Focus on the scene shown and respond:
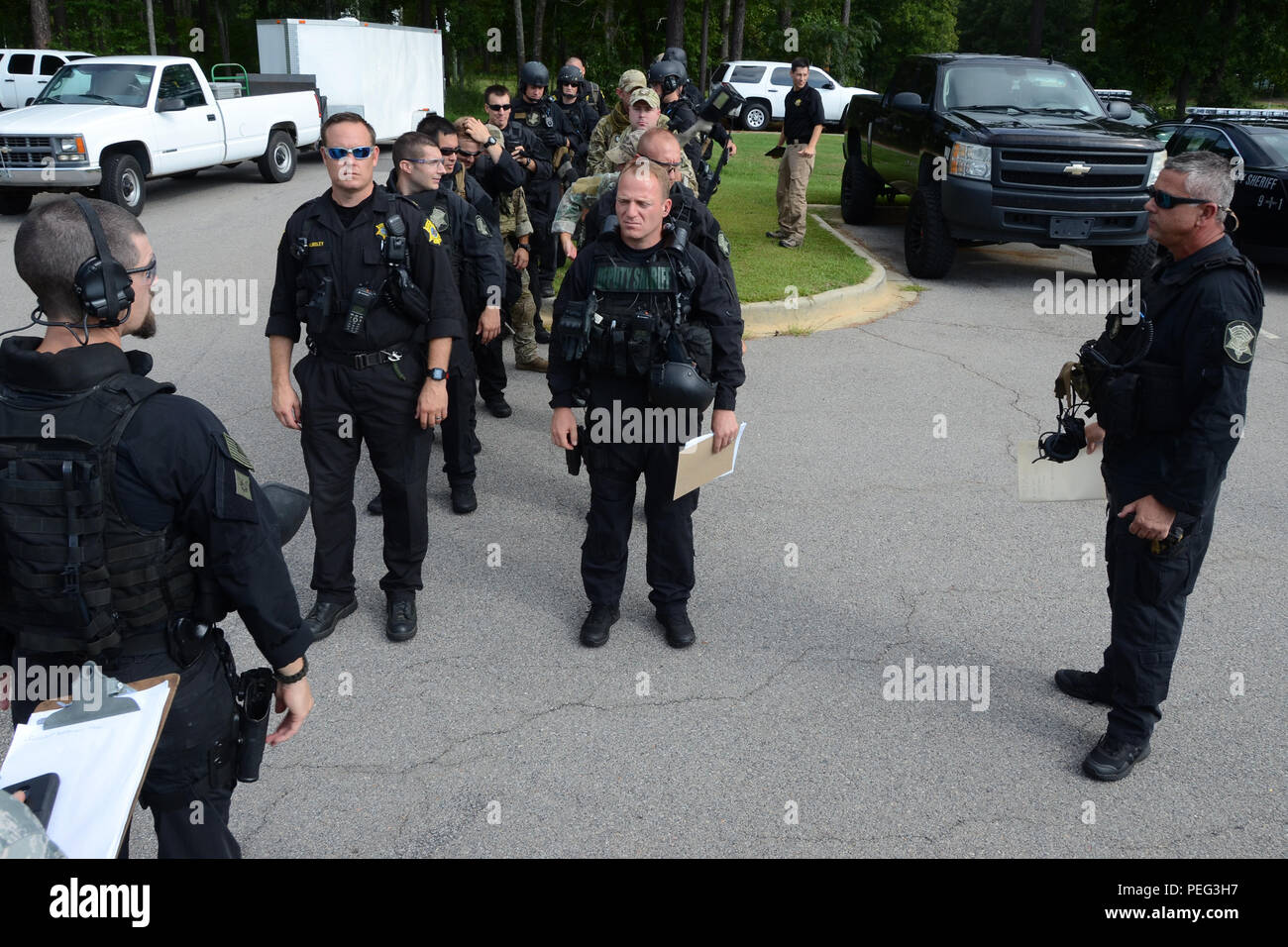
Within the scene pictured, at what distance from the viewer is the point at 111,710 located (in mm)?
2053

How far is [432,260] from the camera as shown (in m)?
4.16

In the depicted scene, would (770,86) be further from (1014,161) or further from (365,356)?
(365,356)

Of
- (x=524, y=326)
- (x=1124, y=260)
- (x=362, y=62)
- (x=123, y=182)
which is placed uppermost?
(x=362, y=62)

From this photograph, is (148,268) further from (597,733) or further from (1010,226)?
(1010,226)

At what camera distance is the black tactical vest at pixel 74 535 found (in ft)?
6.76

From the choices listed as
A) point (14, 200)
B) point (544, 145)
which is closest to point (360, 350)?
point (544, 145)

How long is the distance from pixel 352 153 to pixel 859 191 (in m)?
11.1

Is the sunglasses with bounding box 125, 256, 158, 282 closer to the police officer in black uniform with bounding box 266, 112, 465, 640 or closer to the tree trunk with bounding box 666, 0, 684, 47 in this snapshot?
the police officer in black uniform with bounding box 266, 112, 465, 640

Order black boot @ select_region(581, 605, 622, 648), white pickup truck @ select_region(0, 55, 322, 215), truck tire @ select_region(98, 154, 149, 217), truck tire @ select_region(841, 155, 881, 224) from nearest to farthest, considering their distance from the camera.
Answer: black boot @ select_region(581, 605, 622, 648) → white pickup truck @ select_region(0, 55, 322, 215) → truck tire @ select_region(98, 154, 149, 217) → truck tire @ select_region(841, 155, 881, 224)

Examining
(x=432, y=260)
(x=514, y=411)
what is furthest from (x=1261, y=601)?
(x=514, y=411)

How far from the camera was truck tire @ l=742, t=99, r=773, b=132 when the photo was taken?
2730 centimetres

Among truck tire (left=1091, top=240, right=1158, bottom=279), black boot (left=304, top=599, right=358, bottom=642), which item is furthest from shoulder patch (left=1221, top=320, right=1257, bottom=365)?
truck tire (left=1091, top=240, right=1158, bottom=279)

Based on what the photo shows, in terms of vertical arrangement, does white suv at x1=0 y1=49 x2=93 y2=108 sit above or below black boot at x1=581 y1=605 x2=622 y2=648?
above
